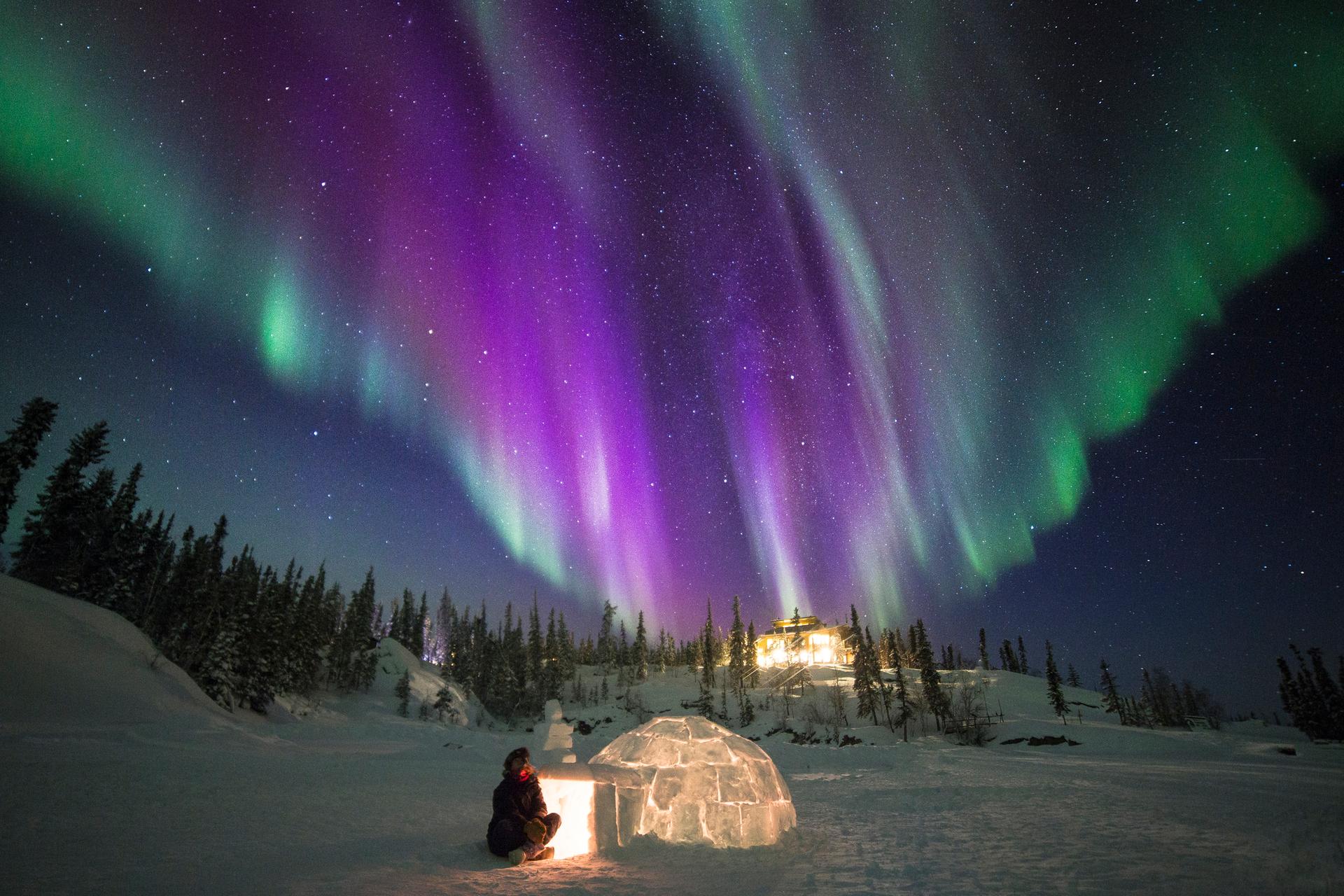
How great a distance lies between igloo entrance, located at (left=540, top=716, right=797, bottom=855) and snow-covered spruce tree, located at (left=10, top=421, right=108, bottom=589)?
59.1 meters

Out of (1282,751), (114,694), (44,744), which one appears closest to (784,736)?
(1282,751)

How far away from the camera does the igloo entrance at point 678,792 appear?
11.4m

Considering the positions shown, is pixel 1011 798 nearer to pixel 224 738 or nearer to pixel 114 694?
pixel 224 738

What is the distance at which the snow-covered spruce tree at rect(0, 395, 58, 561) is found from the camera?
1494 inches

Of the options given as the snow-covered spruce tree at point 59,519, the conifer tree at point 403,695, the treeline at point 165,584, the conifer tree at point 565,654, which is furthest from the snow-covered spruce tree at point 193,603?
the conifer tree at point 565,654

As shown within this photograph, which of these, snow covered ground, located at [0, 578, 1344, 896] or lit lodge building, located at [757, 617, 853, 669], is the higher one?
lit lodge building, located at [757, 617, 853, 669]

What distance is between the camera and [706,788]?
42.0 ft

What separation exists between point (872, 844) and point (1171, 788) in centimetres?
1688

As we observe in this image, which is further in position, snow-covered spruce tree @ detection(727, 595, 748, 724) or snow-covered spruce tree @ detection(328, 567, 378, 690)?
snow-covered spruce tree @ detection(727, 595, 748, 724)

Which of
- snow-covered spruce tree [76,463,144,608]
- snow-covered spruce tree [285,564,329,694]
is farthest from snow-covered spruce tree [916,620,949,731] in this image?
snow-covered spruce tree [76,463,144,608]

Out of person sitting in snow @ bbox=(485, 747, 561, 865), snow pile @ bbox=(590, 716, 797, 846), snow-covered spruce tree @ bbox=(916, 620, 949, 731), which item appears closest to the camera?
person sitting in snow @ bbox=(485, 747, 561, 865)

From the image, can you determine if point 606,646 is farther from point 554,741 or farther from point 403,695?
point 554,741

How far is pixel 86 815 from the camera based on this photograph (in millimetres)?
10398

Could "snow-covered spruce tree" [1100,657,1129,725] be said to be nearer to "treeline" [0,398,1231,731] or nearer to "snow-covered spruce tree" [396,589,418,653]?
"treeline" [0,398,1231,731]
